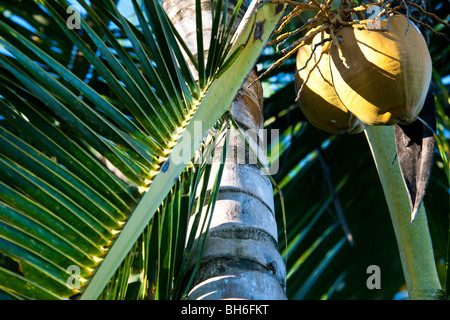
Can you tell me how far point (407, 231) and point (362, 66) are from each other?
0.64 m

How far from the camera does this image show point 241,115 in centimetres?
162

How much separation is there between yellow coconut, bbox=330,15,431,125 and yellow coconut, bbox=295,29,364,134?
64 millimetres

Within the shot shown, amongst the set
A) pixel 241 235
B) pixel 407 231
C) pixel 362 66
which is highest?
pixel 362 66

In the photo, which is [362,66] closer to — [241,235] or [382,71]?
[382,71]

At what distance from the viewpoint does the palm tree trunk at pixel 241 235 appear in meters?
1.24

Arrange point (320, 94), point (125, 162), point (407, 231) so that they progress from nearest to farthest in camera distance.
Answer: point (125, 162)
point (320, 94)
point (407, 231)

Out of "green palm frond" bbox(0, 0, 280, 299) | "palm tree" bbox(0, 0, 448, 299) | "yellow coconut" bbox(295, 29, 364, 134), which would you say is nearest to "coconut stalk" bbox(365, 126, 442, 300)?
"palm tree" bbox(0, 0, 448, 299)

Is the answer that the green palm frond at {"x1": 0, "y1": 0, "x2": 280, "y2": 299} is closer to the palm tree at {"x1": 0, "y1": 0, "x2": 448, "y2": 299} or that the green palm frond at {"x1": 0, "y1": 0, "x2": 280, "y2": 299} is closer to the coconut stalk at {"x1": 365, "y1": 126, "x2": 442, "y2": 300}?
the palm tree at {"x1": 0, "y1": 0, "x2": 448, "y2": 299}

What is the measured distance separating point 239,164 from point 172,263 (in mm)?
342

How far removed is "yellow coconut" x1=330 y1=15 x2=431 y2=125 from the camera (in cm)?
130

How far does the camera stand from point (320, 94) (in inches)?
57.5

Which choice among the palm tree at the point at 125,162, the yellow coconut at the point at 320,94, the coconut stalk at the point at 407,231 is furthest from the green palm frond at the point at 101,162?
the coconut stalk at the point at 407,231

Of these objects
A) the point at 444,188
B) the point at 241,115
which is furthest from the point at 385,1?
the point at 444,188

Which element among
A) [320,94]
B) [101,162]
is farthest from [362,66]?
[101,162]
